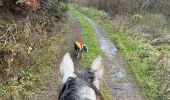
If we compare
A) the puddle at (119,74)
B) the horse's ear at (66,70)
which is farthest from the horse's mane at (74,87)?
the puddle at (119,74)

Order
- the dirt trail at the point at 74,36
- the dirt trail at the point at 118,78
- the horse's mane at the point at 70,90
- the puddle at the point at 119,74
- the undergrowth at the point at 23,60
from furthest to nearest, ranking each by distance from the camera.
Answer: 1. the dirt trail at the point at 74,36
2. the puddle at the point at 119,74
3. the dirt trail at the point at 118,78
4. the undergrowth at the point at 23,60
5. the horse's mane at the point at 70,90

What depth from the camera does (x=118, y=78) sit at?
10930 millimetres

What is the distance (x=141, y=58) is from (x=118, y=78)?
276 centimetres

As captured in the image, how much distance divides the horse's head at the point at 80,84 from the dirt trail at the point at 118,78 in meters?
6.07

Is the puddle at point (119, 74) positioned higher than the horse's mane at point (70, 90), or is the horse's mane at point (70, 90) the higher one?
the horse's mane at point (70, 90)

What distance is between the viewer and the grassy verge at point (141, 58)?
Result: 34.0ft

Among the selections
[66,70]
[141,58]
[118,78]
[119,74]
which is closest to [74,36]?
[141,58]

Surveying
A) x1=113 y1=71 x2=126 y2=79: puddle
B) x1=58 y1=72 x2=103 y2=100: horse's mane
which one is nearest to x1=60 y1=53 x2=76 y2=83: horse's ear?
x1=58 y1=72 x2=103 y2=100: horse's mane

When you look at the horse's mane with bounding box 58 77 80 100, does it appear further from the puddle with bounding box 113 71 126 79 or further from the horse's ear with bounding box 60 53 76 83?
the puddle with bounding box 113 71 126 79

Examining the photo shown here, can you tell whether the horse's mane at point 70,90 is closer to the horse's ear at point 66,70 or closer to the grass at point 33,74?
the horse's ear at point 66,70

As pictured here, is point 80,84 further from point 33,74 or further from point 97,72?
point 33,74

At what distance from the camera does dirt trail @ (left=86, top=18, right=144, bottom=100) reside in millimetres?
9727

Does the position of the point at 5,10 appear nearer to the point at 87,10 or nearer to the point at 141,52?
the point at 141,52

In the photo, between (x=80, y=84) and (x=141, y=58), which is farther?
(x=141, y=58)
